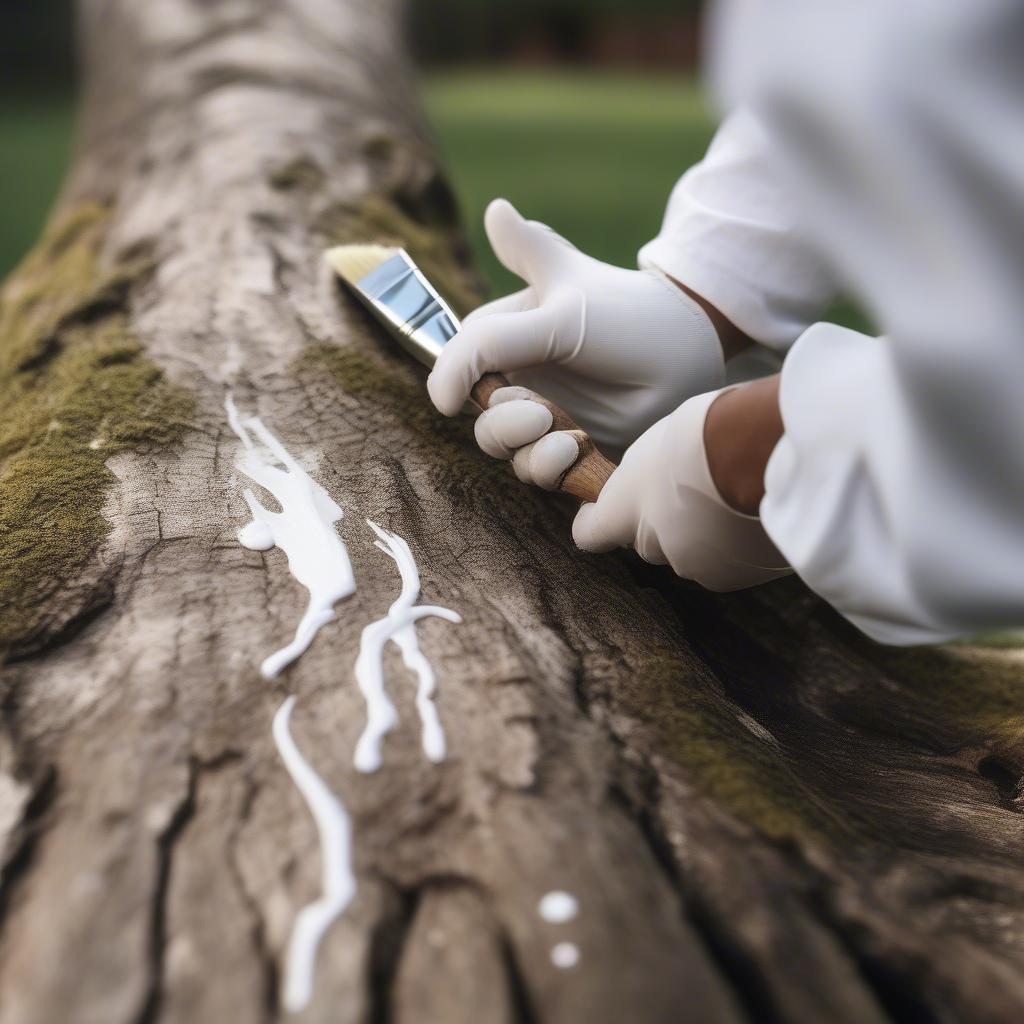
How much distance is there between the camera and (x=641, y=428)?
54.2 inches

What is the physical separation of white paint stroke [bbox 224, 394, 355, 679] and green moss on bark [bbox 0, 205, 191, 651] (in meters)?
0.11

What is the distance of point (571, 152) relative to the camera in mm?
6020

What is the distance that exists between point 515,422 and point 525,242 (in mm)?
297

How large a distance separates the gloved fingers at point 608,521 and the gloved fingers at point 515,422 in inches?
4.0

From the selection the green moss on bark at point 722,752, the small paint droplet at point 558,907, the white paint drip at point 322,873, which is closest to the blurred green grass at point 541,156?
the green moss on bark at point 722,752

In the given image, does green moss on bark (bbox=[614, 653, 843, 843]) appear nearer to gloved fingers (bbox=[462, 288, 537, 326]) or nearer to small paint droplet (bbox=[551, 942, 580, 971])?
small paint droplet (bbox=[551, 942, 580, 971])

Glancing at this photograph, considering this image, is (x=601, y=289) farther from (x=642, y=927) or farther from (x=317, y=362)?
(x=642, y=927)

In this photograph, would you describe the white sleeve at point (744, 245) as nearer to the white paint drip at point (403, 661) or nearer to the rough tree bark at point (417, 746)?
the rough tree bark at point (417, 746)

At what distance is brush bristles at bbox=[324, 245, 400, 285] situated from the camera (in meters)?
1.49

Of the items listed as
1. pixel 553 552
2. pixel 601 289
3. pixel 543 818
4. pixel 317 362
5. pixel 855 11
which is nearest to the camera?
pixel 855 11

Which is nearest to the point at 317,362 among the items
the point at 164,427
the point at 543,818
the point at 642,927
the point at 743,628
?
the point at 164,427

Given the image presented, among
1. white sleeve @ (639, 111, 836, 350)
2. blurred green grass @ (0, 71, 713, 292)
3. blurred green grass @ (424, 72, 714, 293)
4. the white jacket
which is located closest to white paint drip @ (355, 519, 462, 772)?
the white jacket

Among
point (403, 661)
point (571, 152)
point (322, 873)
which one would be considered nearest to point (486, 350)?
point (403, 661)

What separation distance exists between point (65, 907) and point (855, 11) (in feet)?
2.63
